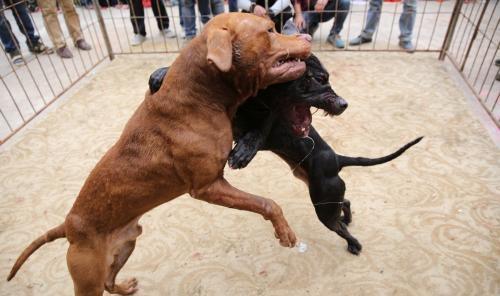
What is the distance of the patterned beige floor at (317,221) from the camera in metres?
2.26

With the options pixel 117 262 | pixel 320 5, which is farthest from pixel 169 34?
pixel 117 262

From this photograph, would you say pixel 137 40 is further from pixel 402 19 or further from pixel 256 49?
pixel 256 49

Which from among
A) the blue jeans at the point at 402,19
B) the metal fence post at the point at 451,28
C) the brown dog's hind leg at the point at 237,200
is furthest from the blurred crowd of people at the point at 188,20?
Answer: the brown dog's hind leg at the point at 237,200

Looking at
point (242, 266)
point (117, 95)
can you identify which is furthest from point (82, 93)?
point (242, 266)

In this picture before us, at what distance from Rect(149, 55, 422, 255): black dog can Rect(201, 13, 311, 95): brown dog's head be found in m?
0.12

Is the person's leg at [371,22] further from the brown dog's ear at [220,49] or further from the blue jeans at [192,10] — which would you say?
the brown dog's ear at [220,49]

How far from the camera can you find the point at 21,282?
2340 mm

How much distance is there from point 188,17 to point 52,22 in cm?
194

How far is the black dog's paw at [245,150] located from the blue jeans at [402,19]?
14.0 feet

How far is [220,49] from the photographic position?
46.4 inches

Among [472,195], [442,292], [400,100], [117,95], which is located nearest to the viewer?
[442,292]

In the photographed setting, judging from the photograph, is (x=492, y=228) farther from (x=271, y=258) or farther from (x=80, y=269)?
(x=80, y=269)

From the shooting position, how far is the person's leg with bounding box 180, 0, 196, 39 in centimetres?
543

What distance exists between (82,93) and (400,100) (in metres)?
3.67
